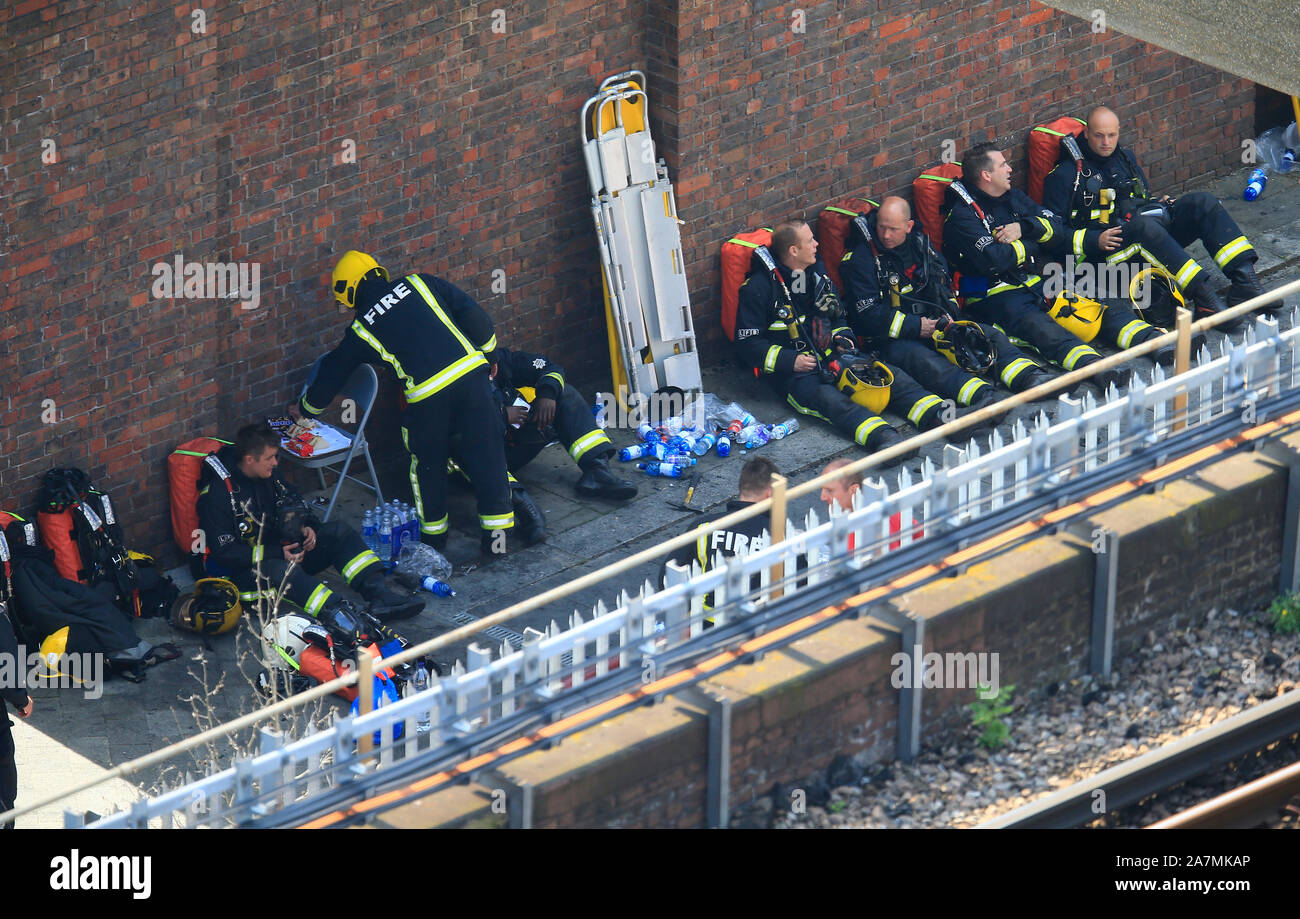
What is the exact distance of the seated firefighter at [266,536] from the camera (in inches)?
515

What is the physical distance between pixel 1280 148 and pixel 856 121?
3758mm

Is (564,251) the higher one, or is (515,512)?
(564,251)

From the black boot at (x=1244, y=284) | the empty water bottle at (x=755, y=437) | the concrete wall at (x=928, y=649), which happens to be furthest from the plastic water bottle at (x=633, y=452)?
the black boot at (x=1244, y=284)

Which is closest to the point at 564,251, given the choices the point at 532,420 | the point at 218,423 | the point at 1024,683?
the point at 532,420

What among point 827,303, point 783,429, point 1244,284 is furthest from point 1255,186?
point 783,429

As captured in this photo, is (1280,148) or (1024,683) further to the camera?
(1280,148)

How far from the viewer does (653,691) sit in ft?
35.1

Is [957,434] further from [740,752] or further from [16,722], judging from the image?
[16,722]

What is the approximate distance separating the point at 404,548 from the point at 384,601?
2.32 feet

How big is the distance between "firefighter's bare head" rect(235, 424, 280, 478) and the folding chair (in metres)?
0.70

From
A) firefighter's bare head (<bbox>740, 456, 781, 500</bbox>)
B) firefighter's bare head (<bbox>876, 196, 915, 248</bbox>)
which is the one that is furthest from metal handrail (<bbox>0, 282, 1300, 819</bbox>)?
firefighter's bare head (<bbox>876, 196, 915, 248</bbox>)

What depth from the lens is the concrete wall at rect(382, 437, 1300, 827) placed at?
34.0ft

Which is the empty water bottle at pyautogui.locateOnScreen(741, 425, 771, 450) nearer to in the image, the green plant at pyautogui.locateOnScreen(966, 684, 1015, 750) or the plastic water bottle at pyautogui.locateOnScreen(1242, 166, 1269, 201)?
the green plant at pyautogui.locateOnScreen(966, 684, 1015, 750)

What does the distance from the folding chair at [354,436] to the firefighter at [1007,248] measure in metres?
3.86
